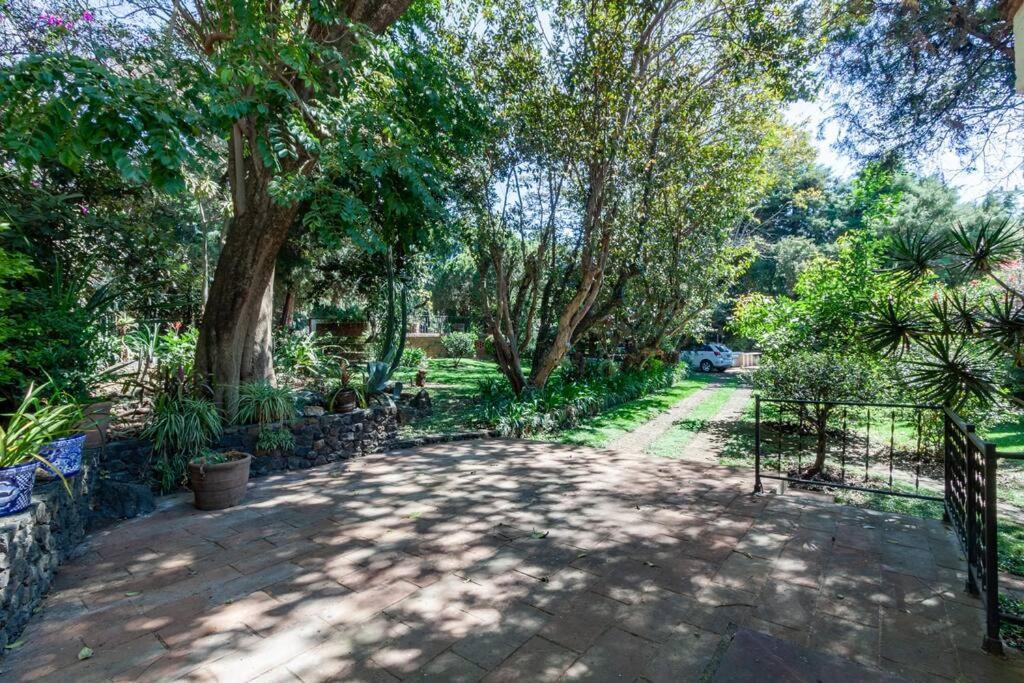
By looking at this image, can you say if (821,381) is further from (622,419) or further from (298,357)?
(298,357)

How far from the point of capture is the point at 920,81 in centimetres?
661

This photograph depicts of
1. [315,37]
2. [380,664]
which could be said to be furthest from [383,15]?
[380,664]

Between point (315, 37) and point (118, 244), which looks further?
point (118, 244)

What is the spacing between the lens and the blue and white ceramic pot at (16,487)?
8.32ft

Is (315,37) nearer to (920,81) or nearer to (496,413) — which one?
(496,413)

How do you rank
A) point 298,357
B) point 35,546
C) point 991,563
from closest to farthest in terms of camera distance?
point 991,563 < point 35,546 < point 298,357

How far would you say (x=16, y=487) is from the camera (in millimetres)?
2590

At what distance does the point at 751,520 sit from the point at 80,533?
5.15m

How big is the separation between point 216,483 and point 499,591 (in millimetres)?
2848

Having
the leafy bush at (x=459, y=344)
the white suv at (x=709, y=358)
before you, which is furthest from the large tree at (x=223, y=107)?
the white suv at (x=709, y=358)

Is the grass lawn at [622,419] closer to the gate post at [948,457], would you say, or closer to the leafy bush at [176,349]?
the gate post at [948,457]

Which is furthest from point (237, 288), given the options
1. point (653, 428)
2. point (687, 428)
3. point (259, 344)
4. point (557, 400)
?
point (687, 428)

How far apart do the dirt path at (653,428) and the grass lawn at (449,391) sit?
8.61ft

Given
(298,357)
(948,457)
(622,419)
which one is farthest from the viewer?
(622,419)
